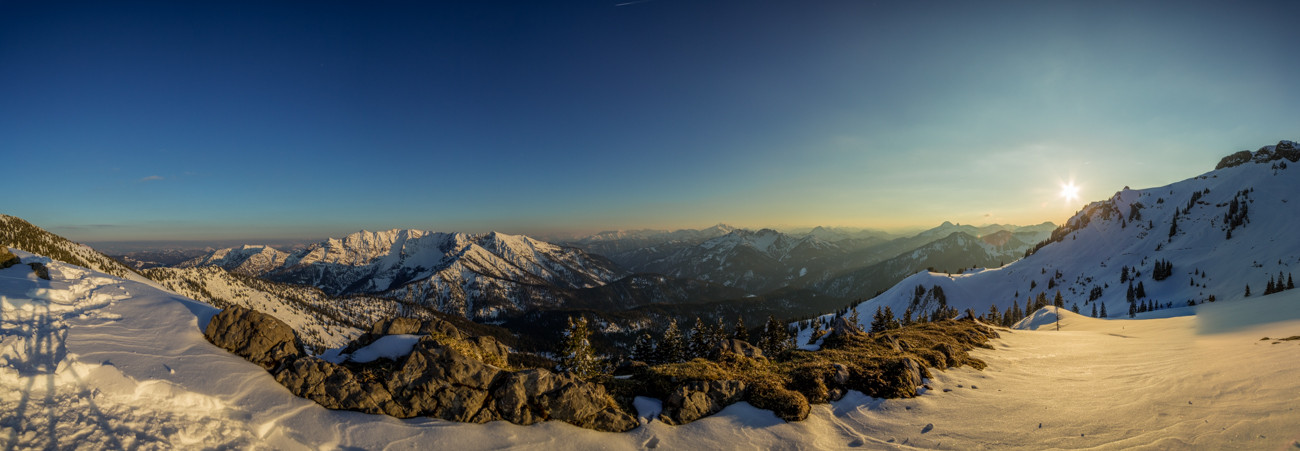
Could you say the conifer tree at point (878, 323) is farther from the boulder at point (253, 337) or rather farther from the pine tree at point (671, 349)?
the boulder at point (253, 337)

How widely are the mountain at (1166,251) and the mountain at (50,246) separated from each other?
25480 centimetres

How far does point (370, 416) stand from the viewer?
496 inches

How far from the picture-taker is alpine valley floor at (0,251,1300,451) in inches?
409

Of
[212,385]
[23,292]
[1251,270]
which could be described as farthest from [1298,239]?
[23,292]

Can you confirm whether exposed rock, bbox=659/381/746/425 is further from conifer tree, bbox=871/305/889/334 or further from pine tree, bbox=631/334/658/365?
conifer tree, bbox=871/305/889/334

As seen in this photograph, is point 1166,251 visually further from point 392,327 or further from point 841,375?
point 392,327

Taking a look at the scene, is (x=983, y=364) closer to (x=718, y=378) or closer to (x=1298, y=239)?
(x=718, y=378)

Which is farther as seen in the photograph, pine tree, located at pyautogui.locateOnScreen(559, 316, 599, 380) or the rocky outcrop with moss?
pine tree, located at pyautogui.locateOnScreen(559, 316, 599, 380)

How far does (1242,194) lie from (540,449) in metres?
271

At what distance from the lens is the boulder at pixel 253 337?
46.8ft

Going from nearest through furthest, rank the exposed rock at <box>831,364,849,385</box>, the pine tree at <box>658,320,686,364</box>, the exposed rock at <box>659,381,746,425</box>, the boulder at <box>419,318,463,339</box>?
1. the exposed rock at <box>659,381,746,425</box>
2. the exposed rock at <box>831,364,849,385</box>
3. the boulder at <box>419,318,463,339</box>
4. the pine tree at <box>658,320,686,364</box>

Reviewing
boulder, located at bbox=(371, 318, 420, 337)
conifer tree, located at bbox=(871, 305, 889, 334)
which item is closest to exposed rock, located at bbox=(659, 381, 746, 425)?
boulder, located at bbox=(371, 318, 420, 337)

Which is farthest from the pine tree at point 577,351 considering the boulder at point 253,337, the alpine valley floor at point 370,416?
the alpine valley floor at point 370,416

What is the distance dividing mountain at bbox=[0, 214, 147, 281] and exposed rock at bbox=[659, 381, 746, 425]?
174m
